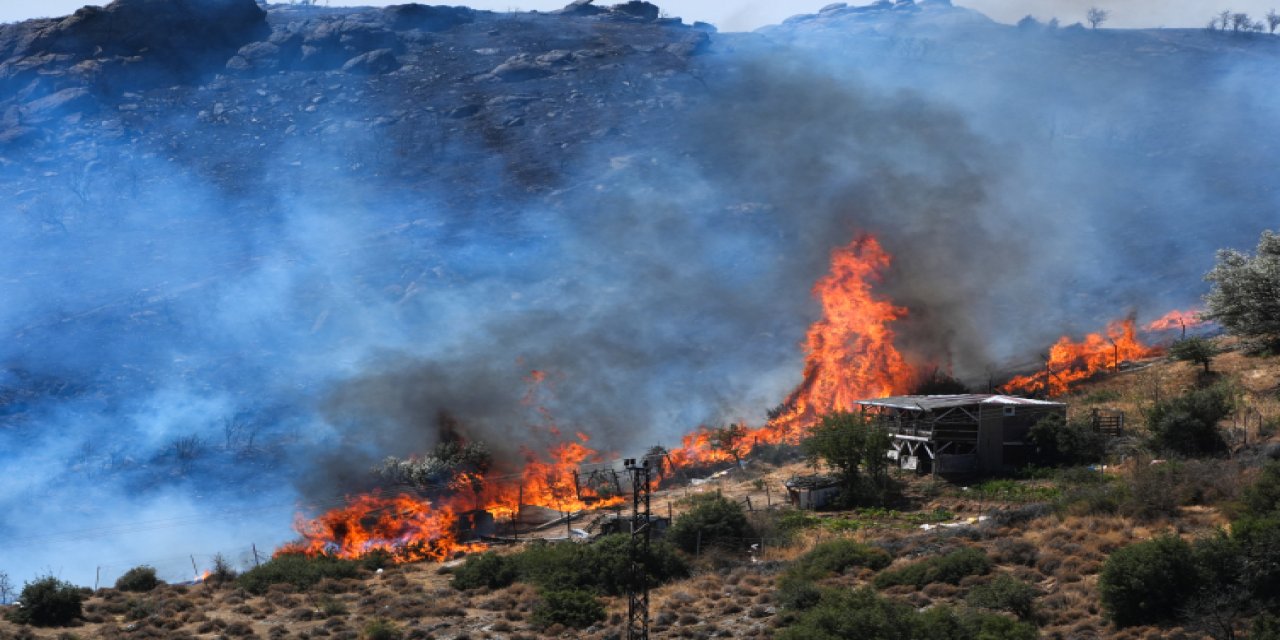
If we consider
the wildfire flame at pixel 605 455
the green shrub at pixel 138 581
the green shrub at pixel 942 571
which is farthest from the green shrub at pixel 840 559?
the green shrub at pixel 138 581

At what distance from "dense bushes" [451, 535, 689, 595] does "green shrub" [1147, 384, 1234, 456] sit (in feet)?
74.2

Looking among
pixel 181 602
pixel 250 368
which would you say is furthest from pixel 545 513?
pixel 250 368

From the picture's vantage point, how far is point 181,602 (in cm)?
3931

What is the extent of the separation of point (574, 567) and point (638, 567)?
345 centimetres

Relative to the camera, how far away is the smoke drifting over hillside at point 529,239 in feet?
236

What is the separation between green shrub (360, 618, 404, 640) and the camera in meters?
34.0

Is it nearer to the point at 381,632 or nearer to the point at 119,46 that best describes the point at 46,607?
the point at 381,632

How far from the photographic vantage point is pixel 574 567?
130ft

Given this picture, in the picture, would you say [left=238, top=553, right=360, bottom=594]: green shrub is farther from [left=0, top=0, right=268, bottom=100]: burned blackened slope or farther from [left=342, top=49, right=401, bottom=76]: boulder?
[left=0, top=0, right=268, bottom=100]: burned blackened slope

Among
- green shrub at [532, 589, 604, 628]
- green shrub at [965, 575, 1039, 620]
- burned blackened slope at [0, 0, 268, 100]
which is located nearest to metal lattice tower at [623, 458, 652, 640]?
green shrub at [532, 589, 604, 628]

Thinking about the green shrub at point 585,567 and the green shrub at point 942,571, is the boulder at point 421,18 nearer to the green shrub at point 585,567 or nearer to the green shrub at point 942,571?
the green shrub at point 585,567

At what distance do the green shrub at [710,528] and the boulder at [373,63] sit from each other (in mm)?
105749

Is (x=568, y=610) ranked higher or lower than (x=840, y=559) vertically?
lower

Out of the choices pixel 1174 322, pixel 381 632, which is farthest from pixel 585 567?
pixel 1174 322
